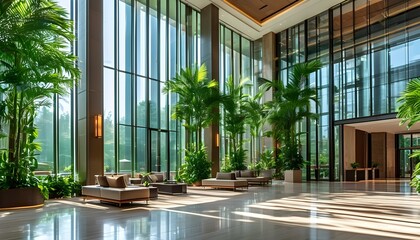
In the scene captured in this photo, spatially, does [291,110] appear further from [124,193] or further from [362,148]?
[124,193]

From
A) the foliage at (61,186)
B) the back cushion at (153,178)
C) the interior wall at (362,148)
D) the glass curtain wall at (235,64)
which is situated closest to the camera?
the foliage at (61,186)

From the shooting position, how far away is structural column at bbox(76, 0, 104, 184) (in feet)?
37.7

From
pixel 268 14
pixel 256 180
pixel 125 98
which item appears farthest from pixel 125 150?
pixel 268 14

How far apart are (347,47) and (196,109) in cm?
937

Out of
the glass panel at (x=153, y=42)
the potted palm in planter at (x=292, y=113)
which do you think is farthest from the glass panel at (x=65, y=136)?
the potted palm in planter at (x=292, y=113)

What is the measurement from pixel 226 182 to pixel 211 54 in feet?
23.2

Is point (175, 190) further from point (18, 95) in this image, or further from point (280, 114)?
point (280, 114)

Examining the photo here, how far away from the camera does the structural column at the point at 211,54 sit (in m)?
17.3

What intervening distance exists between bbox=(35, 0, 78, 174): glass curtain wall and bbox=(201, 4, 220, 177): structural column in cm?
689

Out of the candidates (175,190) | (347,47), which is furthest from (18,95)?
(347,47)

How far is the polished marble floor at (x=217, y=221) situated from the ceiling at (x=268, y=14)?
38.9 ft

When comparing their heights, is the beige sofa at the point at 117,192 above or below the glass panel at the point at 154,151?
below

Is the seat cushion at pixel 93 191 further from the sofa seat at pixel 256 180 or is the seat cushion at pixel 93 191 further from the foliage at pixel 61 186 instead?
the sofa seat at pixel 256 180

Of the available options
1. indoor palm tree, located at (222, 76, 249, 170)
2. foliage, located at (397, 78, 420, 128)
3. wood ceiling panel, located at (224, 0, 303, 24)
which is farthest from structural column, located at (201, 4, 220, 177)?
foliage, located at (397, 78, 420, 128)
